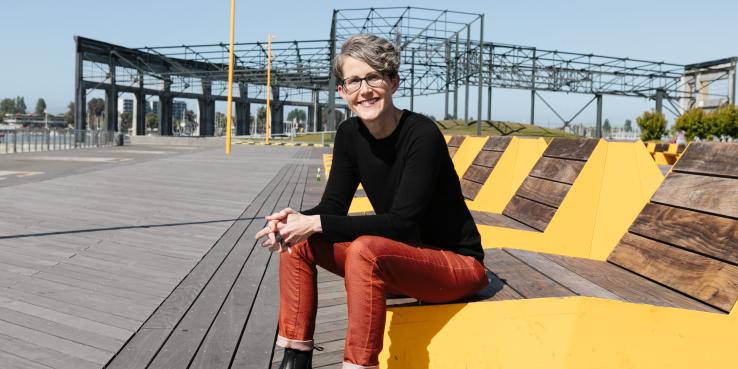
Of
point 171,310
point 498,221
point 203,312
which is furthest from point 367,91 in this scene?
point 498,221

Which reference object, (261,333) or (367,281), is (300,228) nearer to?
(367,281)

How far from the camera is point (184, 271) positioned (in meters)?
4.40

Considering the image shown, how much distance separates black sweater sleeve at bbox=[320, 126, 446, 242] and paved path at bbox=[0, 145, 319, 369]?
4.17 ft

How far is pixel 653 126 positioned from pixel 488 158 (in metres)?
44.7

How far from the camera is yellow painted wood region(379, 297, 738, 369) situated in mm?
2033

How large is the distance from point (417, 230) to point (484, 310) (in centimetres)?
43

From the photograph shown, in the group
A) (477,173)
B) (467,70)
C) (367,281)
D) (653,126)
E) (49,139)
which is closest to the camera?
(367,281)

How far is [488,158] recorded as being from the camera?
620 centimetres

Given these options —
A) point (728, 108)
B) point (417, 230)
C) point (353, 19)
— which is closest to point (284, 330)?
point (417, 230)

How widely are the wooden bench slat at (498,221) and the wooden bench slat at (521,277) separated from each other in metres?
0.97

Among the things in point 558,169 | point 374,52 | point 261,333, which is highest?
point 374,52

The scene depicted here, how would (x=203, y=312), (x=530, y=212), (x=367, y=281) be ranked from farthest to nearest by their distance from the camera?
1. (x=530, y=212)
2. (x=203, y=312)
3. (x=367, y=281)

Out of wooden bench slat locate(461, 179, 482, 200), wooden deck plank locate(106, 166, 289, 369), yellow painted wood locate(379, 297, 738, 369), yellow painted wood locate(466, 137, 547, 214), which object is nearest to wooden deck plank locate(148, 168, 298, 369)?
wooden deck plank locate(106, 166, 289, 369)

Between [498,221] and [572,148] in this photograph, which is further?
[498,221]
